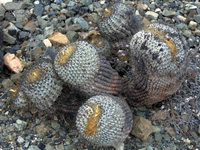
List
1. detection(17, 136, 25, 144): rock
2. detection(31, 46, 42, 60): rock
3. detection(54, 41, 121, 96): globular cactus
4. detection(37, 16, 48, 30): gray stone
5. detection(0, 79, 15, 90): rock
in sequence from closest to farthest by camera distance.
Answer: detection(54, 41, 121, 96): globular cactus → detection(17, 136, 25, 144): rock → detection(0, 79, 15, 90): rock → detection(31, 46, 42, 60): rock → detection(37, 16, 48, 30): gray stone

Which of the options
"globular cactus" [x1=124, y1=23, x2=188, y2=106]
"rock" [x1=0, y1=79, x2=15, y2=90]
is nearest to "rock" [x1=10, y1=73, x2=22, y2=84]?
"rock" [x1=0, y1=79, x2=15, y2=90]

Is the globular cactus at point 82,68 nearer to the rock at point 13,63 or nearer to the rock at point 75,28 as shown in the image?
the rock at point 13,63

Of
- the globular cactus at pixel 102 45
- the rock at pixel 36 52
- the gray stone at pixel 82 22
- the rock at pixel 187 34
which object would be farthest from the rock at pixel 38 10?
the rock at pixel 187 34

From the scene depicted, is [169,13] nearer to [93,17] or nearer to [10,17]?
[93,17]

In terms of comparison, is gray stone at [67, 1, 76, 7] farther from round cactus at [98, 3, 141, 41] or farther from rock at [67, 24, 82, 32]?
round cactus at [98, 3, 141, 41]

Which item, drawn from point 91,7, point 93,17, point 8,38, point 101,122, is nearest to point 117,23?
point 93,17

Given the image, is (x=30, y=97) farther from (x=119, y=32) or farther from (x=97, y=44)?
(x=119, y=32)

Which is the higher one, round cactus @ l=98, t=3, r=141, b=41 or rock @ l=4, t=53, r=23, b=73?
round cactus @ l=98, t=3, r=141, b=41
